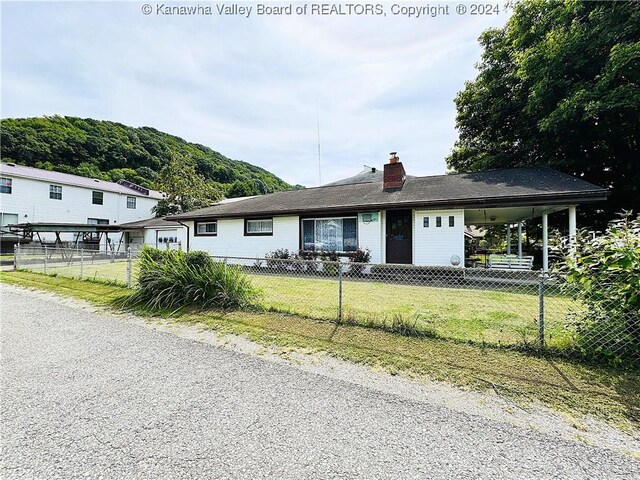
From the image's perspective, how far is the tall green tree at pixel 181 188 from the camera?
2967cm

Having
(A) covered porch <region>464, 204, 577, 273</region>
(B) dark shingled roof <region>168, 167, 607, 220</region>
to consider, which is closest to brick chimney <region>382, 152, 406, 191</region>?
(B) dark shingled roof <region>168, 167, 607, 220</region>

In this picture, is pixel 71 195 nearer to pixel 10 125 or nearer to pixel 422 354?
pixel 10 125

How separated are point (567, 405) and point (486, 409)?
28.3 inches

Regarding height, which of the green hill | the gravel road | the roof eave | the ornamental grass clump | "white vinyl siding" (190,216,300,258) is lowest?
the gravel road

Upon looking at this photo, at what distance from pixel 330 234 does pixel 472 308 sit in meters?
7.13

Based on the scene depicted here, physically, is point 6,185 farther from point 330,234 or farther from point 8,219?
point 330,234

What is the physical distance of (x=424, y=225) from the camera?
10711mm

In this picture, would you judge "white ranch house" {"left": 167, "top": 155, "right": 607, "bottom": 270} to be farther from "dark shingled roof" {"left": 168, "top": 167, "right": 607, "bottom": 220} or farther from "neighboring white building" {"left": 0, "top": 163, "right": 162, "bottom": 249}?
"neighboring white building" {"left": 0, "top": 163, "right": 162, "bottom": 249}

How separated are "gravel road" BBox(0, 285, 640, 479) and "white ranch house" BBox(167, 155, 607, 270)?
8.52 metres

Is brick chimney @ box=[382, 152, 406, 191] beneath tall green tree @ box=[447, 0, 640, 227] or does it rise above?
beneath

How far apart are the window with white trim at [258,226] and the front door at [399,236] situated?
5.29m

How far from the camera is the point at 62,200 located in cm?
2698

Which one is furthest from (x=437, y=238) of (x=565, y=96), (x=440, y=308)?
(x=565, y=96)

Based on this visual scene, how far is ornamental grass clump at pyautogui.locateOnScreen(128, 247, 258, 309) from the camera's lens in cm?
596
